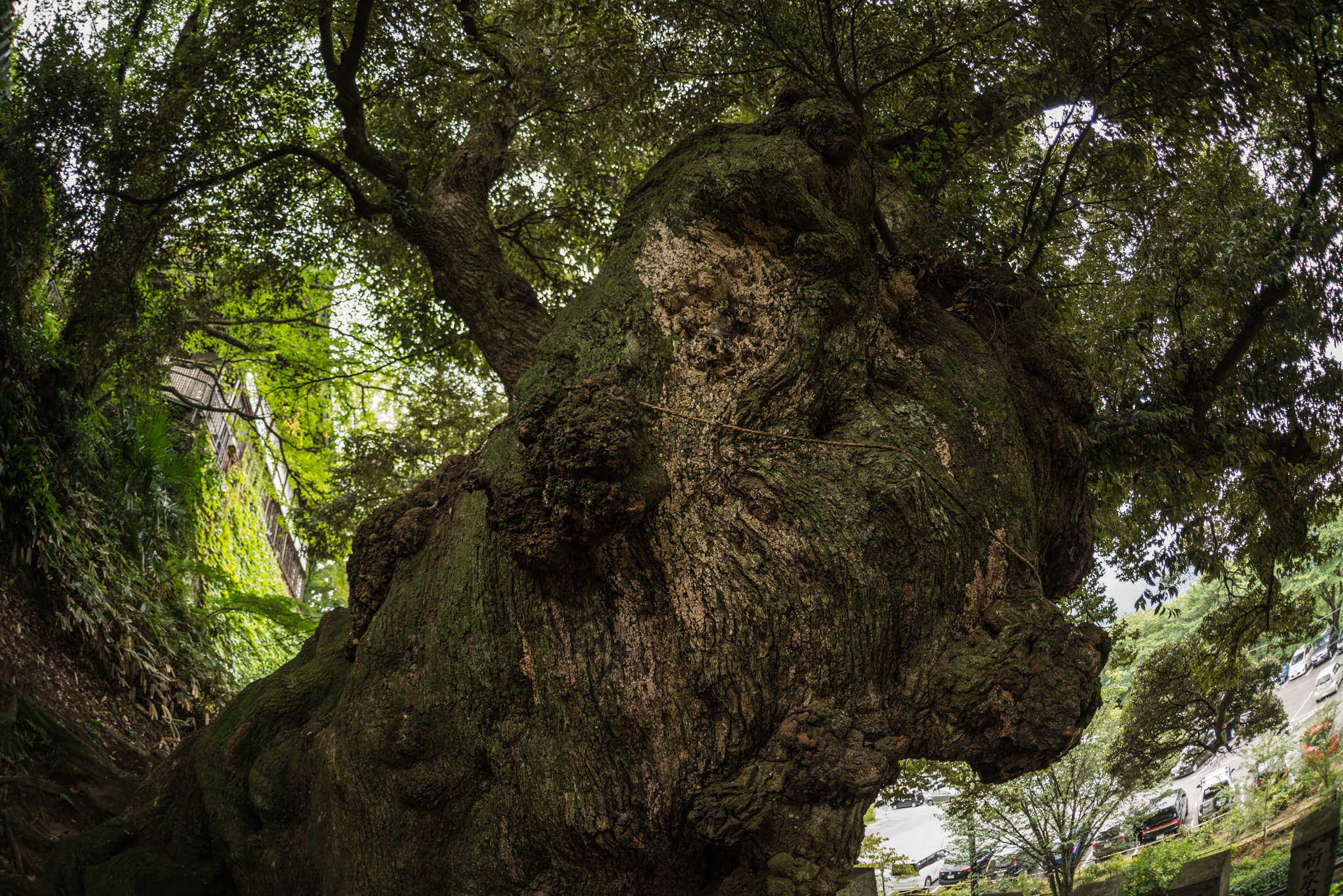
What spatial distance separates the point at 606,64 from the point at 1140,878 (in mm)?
9871

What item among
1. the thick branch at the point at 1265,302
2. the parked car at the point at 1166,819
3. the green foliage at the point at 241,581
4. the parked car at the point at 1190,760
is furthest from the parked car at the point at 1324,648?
the green foliage at the point at 241,581

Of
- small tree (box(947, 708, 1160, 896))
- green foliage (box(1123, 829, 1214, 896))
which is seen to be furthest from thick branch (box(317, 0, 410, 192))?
green foliage (box(1123, 829, 1214, 896))

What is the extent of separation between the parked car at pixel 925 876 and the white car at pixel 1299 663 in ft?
15.1

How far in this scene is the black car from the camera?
10164 millimetres

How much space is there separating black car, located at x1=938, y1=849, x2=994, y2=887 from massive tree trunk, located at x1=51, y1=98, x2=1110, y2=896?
851 cm

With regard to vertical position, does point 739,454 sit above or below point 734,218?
below

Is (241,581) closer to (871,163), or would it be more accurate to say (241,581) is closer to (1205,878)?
(871,163)

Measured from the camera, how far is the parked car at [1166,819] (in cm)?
1008

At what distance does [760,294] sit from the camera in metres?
3.26

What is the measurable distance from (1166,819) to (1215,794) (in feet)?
2.31

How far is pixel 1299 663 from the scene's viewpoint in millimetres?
9156

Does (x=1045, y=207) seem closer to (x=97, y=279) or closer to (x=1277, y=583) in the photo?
(x=1277, y=583)

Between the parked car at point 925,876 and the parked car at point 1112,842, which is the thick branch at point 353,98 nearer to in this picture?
the parked car at point 925,876

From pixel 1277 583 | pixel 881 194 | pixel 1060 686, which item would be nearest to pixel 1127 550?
pixel 1277 583
